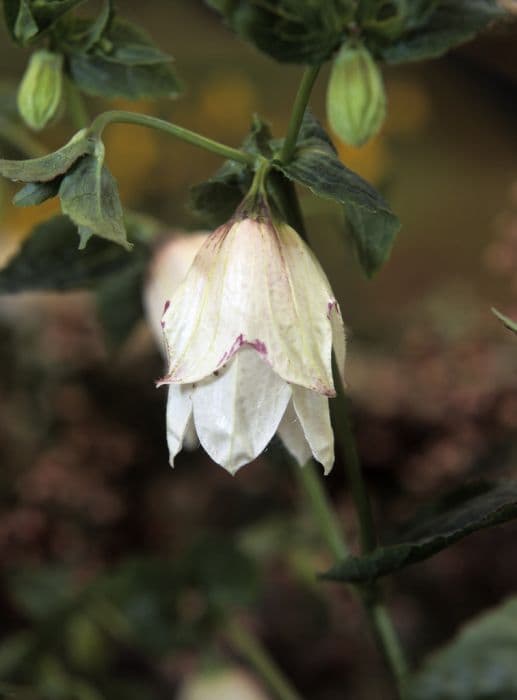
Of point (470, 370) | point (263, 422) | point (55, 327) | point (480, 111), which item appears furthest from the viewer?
point (480, 111)

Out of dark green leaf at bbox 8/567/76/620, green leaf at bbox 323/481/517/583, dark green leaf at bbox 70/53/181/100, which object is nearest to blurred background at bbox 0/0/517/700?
dark green leaf at bbox 8/567/76/620

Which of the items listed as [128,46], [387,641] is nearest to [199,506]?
[387,641]

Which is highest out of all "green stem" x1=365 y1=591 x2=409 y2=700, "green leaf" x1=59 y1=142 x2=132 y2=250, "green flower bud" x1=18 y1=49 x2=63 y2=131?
"green leaf" x1=59 y1=142 x2=132 y2=250

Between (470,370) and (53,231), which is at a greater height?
(53,231)

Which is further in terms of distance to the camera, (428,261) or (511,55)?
(428,261)

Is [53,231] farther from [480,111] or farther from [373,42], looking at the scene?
A: [480,111]

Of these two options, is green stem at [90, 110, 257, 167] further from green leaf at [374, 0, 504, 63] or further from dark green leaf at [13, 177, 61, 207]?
green leaf at [374, 0, 504, 63]

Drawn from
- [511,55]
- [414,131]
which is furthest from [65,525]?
[414,131]

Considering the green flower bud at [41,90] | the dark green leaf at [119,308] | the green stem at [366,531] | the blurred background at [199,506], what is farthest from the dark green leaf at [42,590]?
the green flower bud at [41,90]
